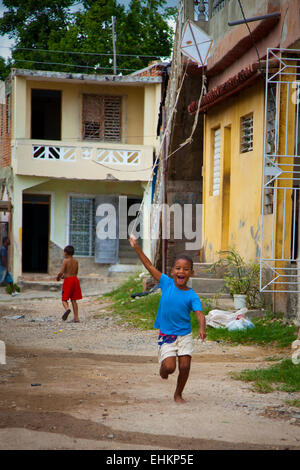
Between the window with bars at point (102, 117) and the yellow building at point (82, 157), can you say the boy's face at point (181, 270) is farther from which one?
the window with bars at point (102, 117)

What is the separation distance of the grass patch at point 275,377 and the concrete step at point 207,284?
4.41 metres

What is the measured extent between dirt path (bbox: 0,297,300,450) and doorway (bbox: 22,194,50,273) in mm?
14508

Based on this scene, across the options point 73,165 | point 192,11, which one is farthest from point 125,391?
point 73,165

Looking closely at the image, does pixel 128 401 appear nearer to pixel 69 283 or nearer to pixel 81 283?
pixel 69 283

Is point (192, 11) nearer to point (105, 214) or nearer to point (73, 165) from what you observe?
point (73, 165)

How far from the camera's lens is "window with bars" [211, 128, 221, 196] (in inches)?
528

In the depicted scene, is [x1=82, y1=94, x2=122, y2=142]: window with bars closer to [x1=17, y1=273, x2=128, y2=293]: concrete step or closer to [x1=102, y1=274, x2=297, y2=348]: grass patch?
[x1=17, y1=273, x2=128, y2=293]: concrete step

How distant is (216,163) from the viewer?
13.6 meters

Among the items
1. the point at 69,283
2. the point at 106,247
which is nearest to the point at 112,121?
the point at 106,247

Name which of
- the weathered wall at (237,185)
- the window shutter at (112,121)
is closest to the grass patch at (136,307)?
the weathered wall at (237,185)

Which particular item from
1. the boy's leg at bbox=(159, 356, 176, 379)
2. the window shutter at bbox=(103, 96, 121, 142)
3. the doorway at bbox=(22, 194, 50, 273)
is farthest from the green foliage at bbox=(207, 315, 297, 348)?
the doorway at bbox=(22, 194, 50, 273)

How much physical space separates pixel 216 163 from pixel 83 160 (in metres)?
7.77

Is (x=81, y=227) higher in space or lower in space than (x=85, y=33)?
lower

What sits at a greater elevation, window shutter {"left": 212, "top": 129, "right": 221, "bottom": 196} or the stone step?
window shutter {"left": 212, "top": 129, "right": 221, "bottom": 196}
